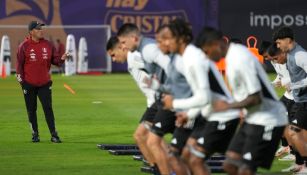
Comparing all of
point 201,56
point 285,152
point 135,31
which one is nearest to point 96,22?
point 285,152

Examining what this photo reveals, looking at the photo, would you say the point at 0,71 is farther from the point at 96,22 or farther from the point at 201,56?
the point at 201,56

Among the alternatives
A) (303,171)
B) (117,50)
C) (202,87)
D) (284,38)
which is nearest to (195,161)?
(202,87)

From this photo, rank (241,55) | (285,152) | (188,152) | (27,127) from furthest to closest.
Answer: (27,127) → (285,152) → (188,152) → (241,55)

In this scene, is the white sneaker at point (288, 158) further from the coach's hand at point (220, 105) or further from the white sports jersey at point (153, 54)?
the coach's hand at point (220, 105)

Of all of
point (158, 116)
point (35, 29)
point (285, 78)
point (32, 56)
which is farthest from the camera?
point (32, 56)

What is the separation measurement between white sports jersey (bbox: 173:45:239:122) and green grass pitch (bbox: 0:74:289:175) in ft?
13.3

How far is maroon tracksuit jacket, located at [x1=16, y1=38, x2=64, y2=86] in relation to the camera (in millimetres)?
21750

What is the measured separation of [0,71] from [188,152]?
3274 centimetres

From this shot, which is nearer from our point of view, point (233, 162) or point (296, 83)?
point (233, 162)

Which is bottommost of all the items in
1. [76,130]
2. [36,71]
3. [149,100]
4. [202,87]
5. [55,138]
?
[76,130]

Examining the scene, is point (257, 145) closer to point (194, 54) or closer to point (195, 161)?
point (195, 161)

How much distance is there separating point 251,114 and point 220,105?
402 mm

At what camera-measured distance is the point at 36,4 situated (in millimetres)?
47719

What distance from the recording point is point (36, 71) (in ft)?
71.4
